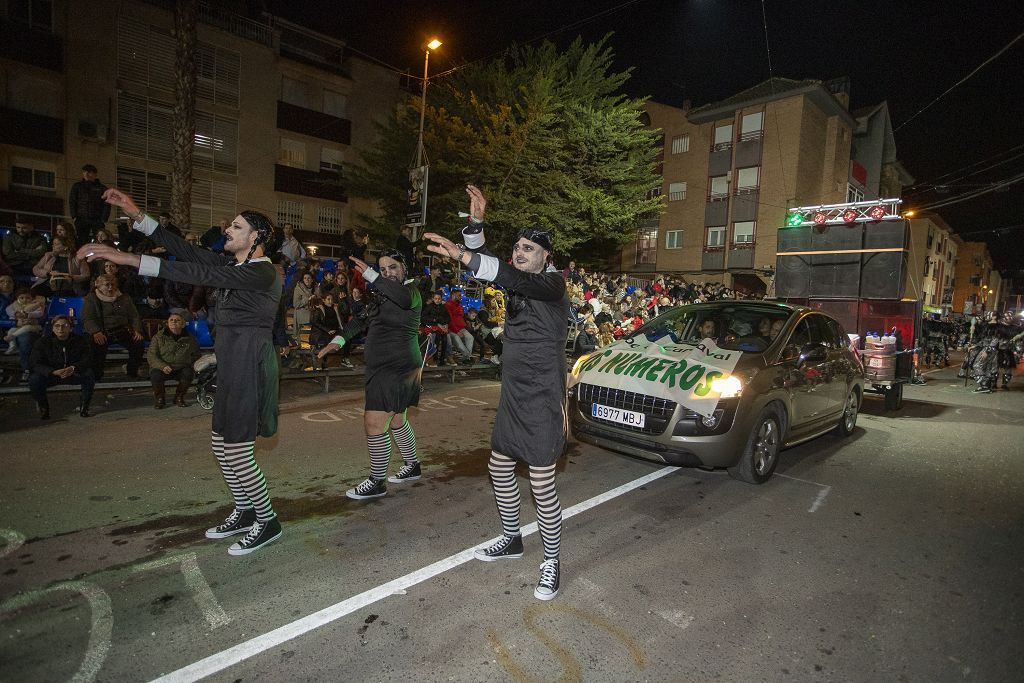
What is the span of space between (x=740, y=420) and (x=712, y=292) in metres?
19.8

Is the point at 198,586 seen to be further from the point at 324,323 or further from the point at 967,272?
the point at 967,272

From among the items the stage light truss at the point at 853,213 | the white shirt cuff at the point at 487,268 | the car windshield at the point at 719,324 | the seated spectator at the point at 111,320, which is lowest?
the seated spectator at the point at 111,320

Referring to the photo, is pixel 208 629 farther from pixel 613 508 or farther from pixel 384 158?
pixel 384 158

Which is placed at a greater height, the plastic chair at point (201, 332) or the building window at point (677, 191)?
the building window at point (677, 191)

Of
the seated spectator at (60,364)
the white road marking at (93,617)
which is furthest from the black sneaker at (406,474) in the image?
the seated spectator at (60,364)

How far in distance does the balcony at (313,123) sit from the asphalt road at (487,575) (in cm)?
2359

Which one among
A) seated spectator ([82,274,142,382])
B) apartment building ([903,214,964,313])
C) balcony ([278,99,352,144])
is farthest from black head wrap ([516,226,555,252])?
apartment building ([903,214,964,313])

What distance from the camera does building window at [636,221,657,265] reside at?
35.1 m

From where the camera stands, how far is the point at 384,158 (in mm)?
21828

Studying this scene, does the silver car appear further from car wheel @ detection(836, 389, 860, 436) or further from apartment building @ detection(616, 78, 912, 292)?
apartment building @ detection(616, 78, 912, 292)

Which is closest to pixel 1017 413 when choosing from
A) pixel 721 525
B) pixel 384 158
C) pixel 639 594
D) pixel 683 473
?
pixel 683 473

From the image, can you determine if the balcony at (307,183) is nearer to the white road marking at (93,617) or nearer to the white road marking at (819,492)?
the white road marking at (819,492)

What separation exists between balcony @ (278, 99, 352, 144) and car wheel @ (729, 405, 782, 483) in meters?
26.7

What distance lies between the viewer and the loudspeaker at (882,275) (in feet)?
33.6
